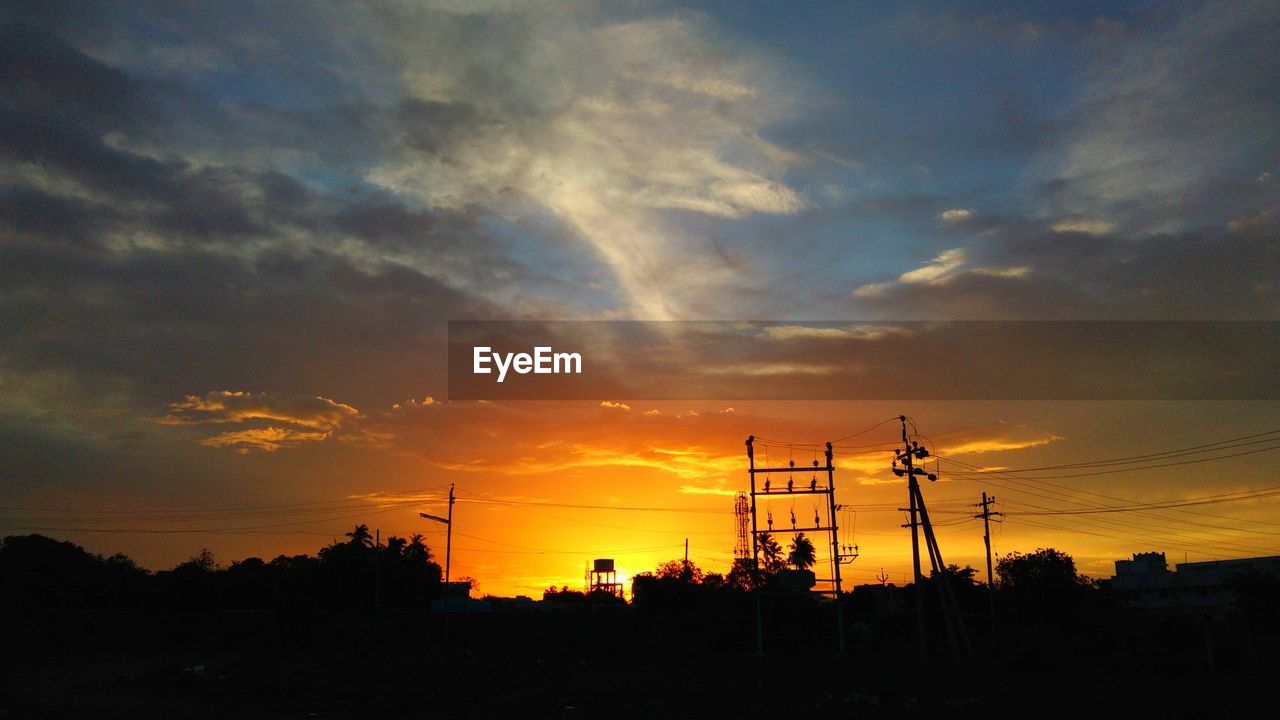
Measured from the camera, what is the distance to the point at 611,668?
4953cm

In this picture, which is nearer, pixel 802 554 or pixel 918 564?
pixel 918 564

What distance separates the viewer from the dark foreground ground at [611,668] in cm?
3316

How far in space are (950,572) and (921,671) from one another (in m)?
56.4

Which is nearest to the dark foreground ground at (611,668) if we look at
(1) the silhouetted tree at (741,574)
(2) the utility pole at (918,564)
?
(2) the utility pole at (918,564)

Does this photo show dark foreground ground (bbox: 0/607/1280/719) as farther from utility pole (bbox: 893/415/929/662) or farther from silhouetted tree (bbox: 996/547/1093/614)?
silhouetted tree (bbox: 996/547/1093/614)

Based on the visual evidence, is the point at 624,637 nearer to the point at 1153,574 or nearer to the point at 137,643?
the point at 137,643

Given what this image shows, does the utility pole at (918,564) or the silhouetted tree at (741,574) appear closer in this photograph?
the utility pole at (918,564)

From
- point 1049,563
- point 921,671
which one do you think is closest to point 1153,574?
point 1049,563

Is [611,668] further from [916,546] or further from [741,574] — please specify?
[741,574]

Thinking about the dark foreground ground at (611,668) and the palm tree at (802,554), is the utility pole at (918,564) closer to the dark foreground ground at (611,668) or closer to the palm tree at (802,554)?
the dark foreground ground at (611,668)

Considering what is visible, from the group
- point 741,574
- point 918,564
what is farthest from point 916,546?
point 741,574

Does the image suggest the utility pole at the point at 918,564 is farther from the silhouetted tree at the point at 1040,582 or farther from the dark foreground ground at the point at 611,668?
the silhouetted tree at the point at 1040,582

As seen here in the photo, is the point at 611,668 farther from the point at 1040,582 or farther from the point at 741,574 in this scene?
the point at 1040,582

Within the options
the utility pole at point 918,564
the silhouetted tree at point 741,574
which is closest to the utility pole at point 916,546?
the utility pole at point 918,564
